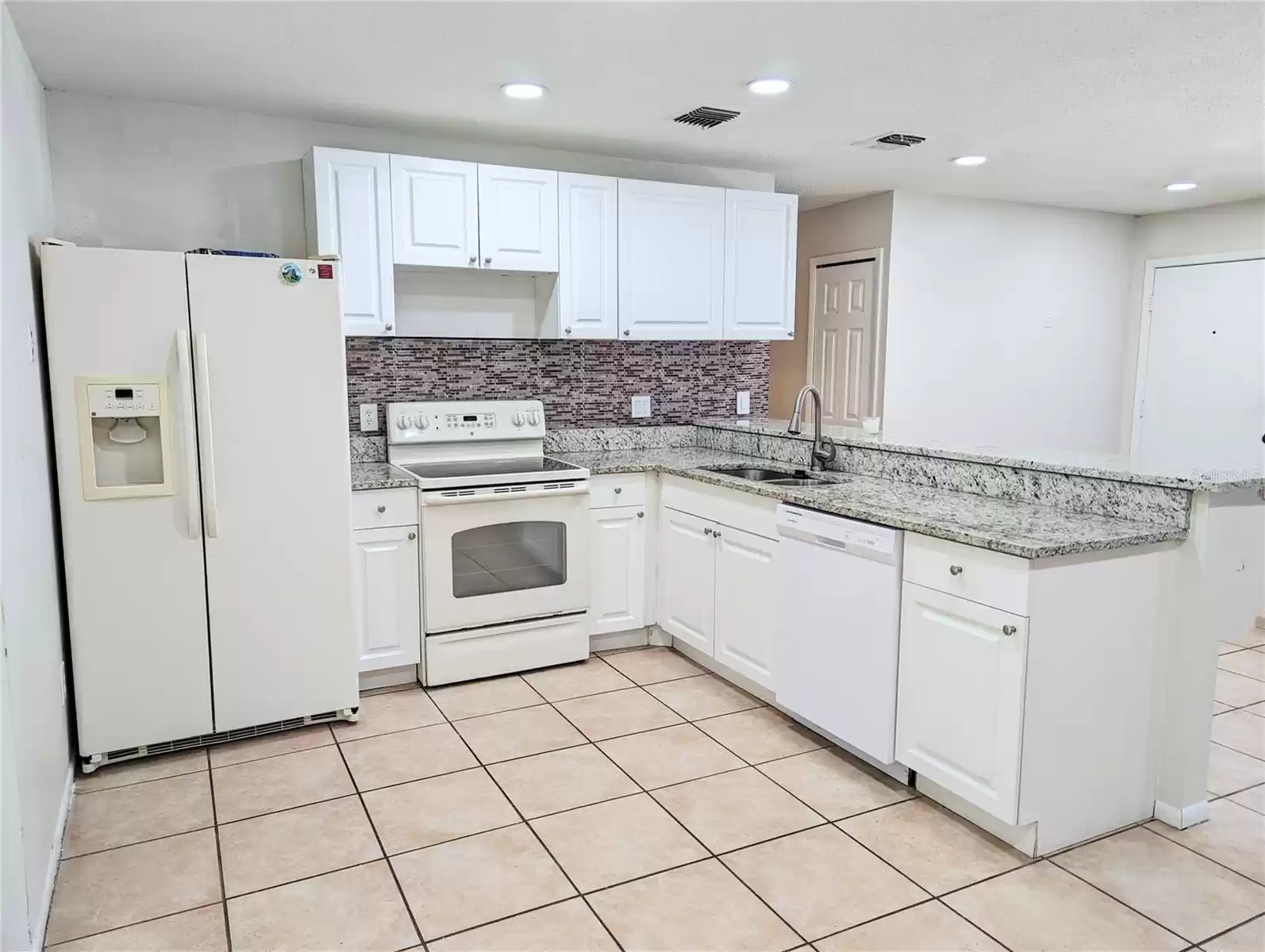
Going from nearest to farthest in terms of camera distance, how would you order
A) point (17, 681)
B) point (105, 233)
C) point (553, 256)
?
1. point (17, 681)
2. point (105, 233)
3. point (553, 256)

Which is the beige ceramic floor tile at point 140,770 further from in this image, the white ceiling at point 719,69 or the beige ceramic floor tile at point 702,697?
the white ceiling at point 719,69

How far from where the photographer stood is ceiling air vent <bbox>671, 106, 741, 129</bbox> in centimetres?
333

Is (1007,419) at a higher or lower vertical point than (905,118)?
lower

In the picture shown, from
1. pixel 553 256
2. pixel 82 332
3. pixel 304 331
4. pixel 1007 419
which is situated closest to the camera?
pixel 82 332

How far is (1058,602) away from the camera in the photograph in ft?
7.18

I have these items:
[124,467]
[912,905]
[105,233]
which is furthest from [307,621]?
[912,905]

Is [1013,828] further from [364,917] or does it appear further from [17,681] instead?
[17,681]

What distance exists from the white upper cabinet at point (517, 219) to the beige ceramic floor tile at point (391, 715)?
1.80 metres

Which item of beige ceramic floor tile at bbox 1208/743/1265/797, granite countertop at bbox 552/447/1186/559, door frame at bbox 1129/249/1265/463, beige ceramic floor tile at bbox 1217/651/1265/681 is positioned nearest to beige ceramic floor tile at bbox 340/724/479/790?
granite countertop at bbox 552/447/1186/559

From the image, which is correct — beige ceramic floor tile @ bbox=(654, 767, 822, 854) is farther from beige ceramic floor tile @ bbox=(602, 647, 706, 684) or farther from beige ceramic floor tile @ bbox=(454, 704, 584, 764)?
beige ceramic floor tile @ bbox=(602, 647, 706, 684)

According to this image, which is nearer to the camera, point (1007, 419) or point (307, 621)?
point (307, 621)

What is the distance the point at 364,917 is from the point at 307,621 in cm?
119

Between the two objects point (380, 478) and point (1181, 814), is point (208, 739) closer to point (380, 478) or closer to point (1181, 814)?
point (380, 478)

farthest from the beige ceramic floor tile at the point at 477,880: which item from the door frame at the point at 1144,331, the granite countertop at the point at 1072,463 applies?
the door frame at the point at 1144,331
